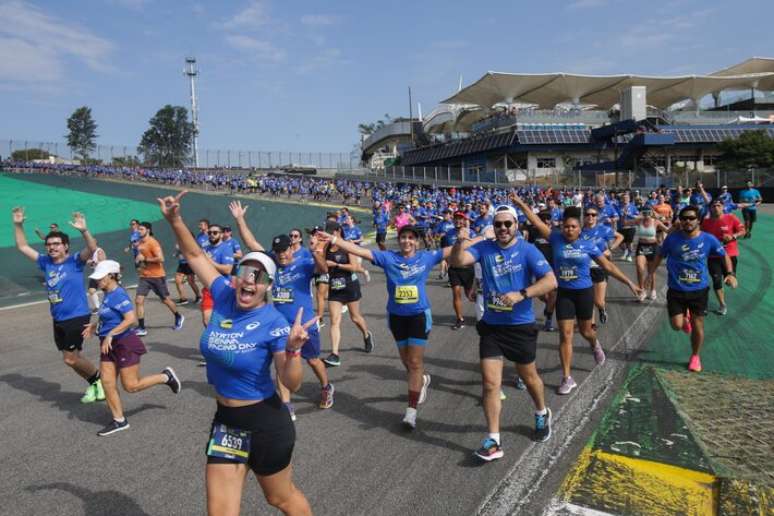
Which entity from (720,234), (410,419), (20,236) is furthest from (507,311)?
(720,234)

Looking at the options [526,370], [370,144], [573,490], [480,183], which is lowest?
[573,490]

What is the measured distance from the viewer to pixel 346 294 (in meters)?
7.64

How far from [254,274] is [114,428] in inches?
134

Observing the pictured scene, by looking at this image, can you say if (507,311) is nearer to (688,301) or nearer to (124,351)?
(688,301)

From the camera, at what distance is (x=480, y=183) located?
44531mm

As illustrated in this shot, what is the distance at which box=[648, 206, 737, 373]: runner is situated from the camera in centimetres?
655

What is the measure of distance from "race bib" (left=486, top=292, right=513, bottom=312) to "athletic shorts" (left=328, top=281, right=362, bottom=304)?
126 inches

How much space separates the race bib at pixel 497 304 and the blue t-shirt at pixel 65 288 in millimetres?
4676

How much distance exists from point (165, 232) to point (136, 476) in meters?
20.1

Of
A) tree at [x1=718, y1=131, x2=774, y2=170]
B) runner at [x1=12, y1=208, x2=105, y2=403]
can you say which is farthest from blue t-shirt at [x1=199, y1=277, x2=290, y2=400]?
tree at [x1=718, y1=131, x2=774, y2=170]

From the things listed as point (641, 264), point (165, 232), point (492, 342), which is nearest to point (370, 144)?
point (165, 232)

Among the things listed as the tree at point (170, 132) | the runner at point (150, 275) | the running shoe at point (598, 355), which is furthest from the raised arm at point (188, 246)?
the tree at point (170, 132)

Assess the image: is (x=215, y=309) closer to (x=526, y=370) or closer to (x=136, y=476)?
(x=136, y=476)

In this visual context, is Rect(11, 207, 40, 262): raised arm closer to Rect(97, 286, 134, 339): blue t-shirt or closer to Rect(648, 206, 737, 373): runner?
Rect(97, 286, 134, 339): blue t-shirt
